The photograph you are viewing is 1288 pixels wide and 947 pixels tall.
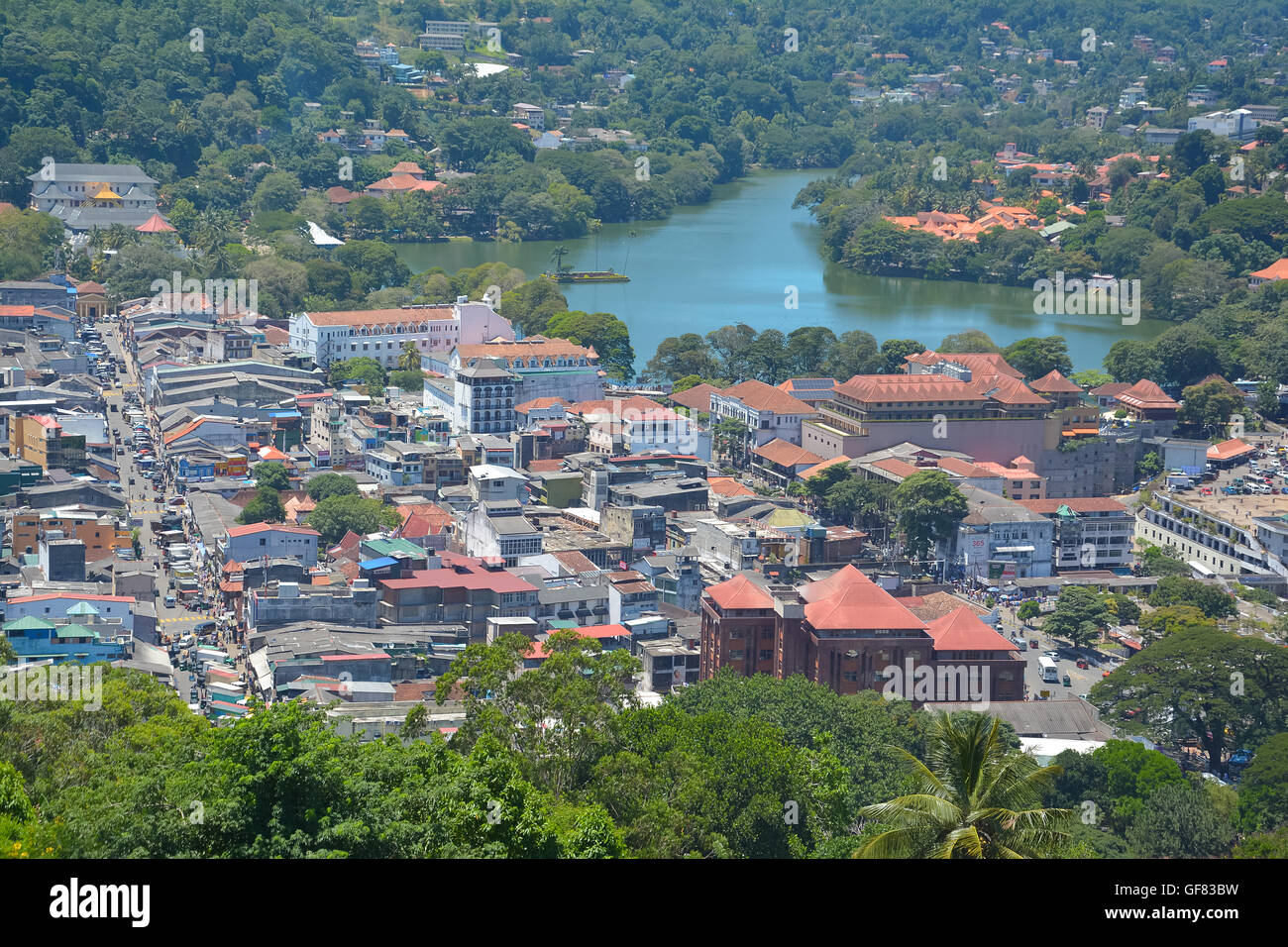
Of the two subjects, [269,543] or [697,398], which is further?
[697,398]

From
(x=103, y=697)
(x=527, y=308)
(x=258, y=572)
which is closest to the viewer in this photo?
(x=103, y=697)

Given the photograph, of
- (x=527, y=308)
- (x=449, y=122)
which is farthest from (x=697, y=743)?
(x=449, y=122)

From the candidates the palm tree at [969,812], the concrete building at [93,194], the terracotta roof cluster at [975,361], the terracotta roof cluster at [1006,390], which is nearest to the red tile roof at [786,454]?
the terracotta roof cluster at [1006,390]

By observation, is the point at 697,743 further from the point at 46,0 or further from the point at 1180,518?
the point at 46,0

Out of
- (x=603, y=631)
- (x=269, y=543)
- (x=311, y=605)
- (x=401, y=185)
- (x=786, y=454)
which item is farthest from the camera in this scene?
(x=401, y=185)

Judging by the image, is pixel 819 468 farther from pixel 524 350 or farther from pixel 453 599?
pixel 453 599

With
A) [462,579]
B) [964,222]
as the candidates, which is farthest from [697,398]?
[964,222]

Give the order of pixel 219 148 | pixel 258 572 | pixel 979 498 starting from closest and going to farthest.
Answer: pixel 258 572 → pixel 979 498 → pixel 219 148

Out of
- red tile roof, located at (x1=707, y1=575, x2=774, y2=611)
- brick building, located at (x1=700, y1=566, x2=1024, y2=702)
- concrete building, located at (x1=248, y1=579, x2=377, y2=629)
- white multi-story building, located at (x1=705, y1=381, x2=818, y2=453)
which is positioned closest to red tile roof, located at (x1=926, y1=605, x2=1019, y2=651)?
brick building, located at (x1=700, y1=566, x2=1024, y2=702)
